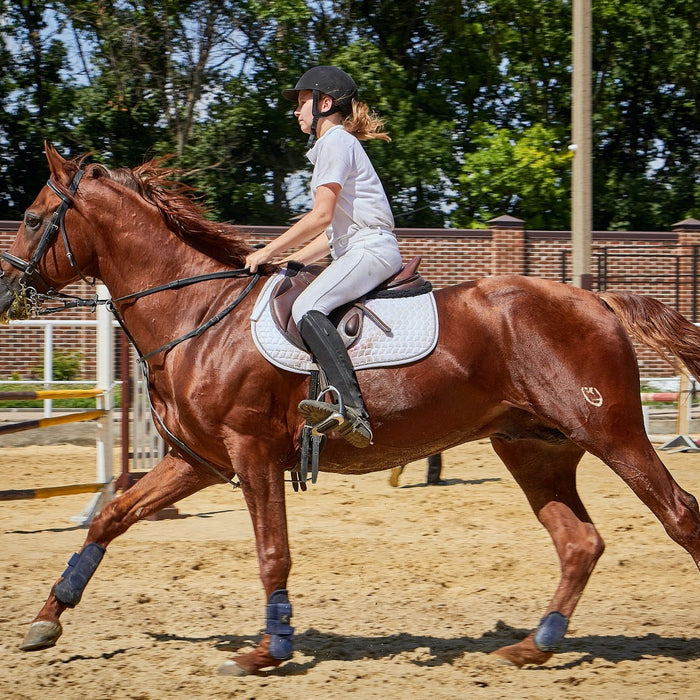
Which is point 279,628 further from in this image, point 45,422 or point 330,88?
point 45,422

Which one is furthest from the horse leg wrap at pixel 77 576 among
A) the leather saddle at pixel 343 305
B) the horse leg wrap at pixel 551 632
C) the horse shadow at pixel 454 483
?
the horse shadow at pixel 454 483

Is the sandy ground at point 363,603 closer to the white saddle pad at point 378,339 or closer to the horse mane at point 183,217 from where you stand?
the white saddle pad at point 378,339

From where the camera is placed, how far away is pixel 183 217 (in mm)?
5137

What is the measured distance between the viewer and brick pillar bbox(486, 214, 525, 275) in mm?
18203

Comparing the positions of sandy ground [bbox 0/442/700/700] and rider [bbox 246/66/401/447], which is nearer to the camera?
sandy ground [bbox 0/442/700/700]

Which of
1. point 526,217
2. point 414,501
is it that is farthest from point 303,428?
point 526,217

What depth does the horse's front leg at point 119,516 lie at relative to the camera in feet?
16.0

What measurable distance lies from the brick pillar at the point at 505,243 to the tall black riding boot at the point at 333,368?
1384 cm

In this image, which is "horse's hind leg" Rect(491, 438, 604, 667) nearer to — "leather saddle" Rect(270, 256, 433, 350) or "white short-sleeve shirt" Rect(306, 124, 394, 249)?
"leather saddle" Rect(270, 256, 433, 350)

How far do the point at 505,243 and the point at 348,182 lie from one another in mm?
13680

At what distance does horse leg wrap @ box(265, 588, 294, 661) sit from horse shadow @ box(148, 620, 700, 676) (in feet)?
0.50

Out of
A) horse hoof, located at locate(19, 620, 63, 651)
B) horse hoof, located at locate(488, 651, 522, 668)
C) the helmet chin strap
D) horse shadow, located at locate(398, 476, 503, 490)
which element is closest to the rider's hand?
the helmet chin strap

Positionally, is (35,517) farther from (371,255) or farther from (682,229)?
(682,229)

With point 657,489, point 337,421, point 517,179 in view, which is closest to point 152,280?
point 337,421
